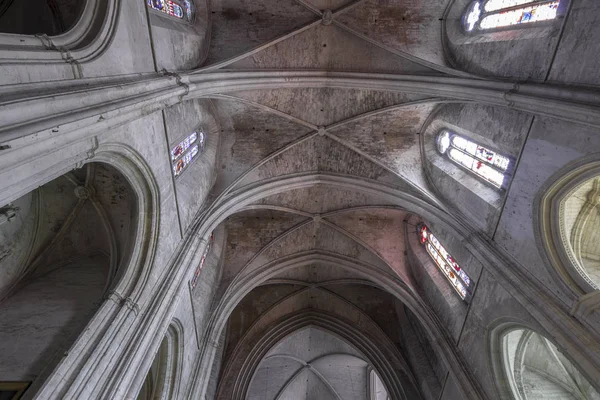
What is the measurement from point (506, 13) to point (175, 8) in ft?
26.5

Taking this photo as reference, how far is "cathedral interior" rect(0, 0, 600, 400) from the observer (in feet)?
16.4

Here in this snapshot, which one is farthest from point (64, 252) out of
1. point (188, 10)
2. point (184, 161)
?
point (188, 10)

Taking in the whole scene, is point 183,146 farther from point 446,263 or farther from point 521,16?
point 521,16

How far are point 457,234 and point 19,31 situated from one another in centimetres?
1014

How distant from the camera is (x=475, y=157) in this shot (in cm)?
917

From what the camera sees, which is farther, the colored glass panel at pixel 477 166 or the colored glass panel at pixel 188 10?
the colored glass panel at pixel 188 10

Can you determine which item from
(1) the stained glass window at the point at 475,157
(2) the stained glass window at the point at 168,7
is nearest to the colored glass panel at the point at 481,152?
(1) the stained glass window at the point at 475,157

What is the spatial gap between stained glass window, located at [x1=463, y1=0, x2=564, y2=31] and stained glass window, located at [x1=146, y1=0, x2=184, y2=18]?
769 centimetres

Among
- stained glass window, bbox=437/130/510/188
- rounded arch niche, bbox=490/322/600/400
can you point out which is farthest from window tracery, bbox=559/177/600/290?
rounded arch niche, bbox=490/322/600/400

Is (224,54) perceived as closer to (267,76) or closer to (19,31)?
(267,76)

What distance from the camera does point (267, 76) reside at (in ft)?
31.1

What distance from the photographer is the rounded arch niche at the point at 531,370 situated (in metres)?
7.50

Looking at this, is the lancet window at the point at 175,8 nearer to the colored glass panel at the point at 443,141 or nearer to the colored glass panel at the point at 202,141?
the colored glass panel at the point at 202,141

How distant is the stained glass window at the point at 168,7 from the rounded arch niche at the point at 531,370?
34.3 ft
